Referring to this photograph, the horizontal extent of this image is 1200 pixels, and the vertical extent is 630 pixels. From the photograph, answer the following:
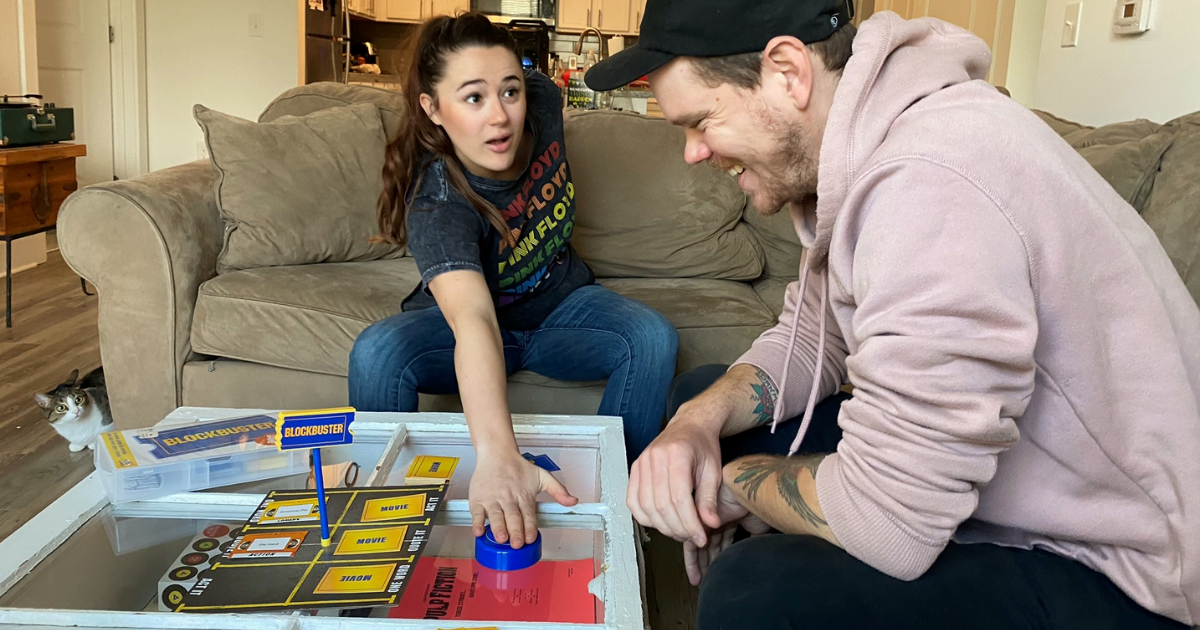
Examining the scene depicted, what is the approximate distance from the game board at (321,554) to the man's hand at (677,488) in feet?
0.75

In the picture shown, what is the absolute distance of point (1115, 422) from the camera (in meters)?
0.77

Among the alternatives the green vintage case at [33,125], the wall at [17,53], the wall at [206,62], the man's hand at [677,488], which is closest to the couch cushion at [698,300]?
the man's hand at [677,488]

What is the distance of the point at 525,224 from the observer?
1713 millimetres

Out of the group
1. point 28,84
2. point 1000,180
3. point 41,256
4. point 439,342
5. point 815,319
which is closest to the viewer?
point 1000,180

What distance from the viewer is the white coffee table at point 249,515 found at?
79cm

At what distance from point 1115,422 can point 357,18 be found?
6991 millimetres

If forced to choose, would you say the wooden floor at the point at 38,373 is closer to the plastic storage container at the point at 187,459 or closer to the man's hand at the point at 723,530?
the plastic storage container at the point at 187,459

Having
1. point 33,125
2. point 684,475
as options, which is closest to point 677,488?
point 684,475

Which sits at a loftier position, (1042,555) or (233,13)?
(233,13)

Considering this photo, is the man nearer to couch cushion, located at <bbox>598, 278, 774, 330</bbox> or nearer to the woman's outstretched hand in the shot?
the woman's outstretched hand

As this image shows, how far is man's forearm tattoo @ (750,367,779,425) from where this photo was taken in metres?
1.16

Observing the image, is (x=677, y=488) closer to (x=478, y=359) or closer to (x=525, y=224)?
(x=478, y=359)

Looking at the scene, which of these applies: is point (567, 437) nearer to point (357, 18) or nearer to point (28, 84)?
point (28, 84)

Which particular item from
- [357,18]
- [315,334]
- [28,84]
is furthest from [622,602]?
[357,18]
